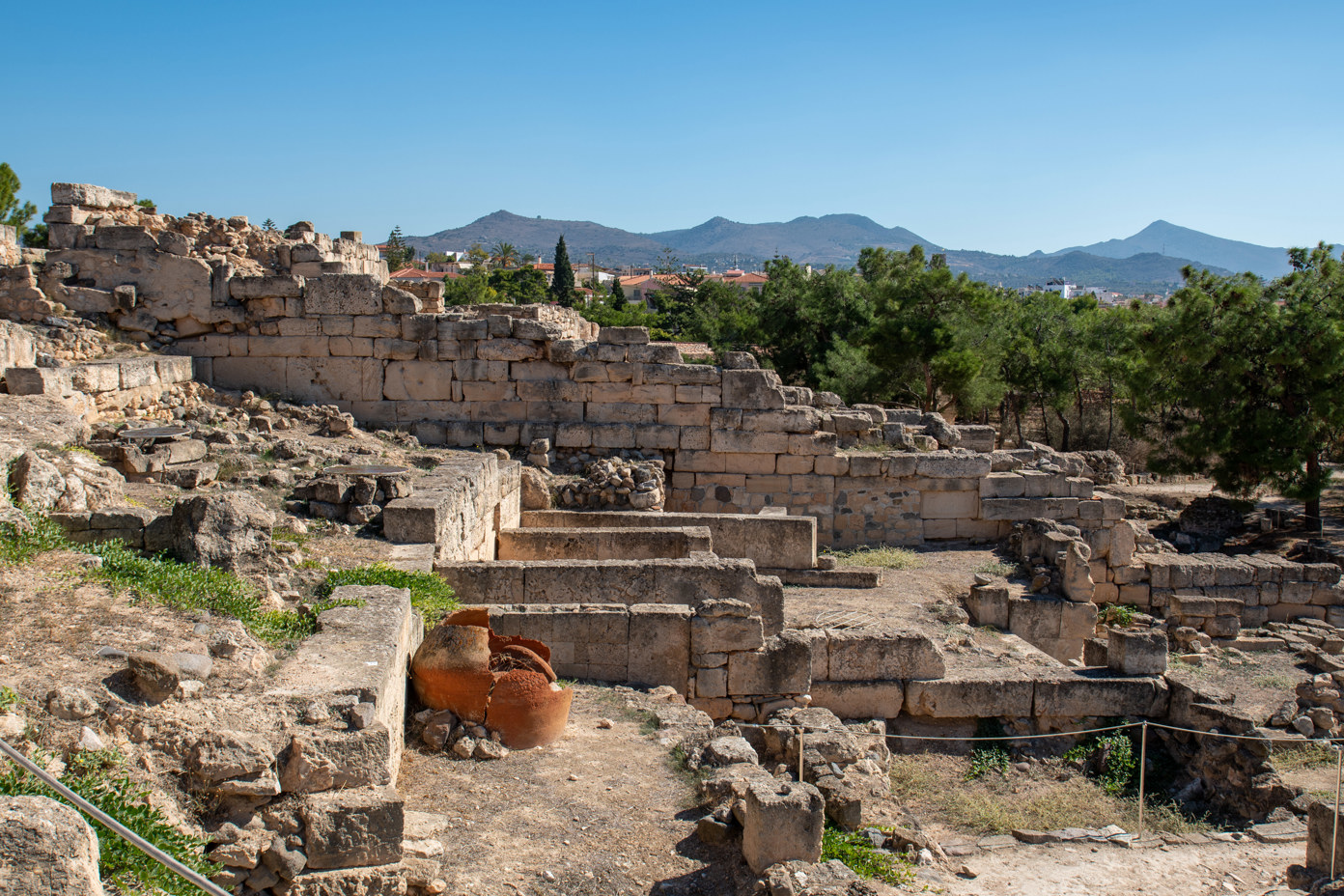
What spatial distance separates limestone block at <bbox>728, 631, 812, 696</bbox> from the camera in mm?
7660

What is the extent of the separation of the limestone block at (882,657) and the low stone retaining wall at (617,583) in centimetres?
58

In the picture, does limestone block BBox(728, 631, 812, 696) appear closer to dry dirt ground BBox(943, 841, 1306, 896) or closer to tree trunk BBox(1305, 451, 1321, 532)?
dry dirt ground BBox(943, 841, 1306, 896)

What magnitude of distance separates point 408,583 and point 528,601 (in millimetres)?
1300

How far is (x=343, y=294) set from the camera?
12750mm

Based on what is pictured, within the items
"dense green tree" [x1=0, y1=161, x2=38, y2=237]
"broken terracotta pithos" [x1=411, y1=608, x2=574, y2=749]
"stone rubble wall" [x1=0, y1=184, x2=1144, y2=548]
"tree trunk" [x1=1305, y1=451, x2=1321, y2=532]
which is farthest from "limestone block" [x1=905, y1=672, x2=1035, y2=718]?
"dense green tree" [x1=0, y1=161, x2=38, y2=237]

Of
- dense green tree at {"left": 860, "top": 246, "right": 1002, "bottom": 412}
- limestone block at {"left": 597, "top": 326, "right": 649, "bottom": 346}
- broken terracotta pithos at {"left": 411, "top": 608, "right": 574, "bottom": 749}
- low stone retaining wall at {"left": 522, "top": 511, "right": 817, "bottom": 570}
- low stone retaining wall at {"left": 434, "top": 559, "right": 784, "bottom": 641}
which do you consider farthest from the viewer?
dense green tree at {"left": 860, "top": 246, "right": 1002, "bottom": 412}

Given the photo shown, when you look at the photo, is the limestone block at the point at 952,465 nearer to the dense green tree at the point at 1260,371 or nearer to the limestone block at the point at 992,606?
the limestone block at the point at 992,606

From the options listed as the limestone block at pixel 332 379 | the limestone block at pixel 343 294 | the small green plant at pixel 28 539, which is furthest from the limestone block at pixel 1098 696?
the limestone block at pixel 343 294

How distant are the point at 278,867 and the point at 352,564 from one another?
136 inches

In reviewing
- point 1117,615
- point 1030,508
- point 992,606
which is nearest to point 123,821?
point 992,606

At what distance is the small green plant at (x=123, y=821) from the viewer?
10.8 ft

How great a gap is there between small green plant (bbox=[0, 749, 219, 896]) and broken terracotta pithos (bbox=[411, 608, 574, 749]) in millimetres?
2291

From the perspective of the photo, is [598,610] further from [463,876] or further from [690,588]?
[463,876]

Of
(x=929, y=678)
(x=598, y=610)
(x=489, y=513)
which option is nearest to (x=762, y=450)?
(x=489, y=513)
